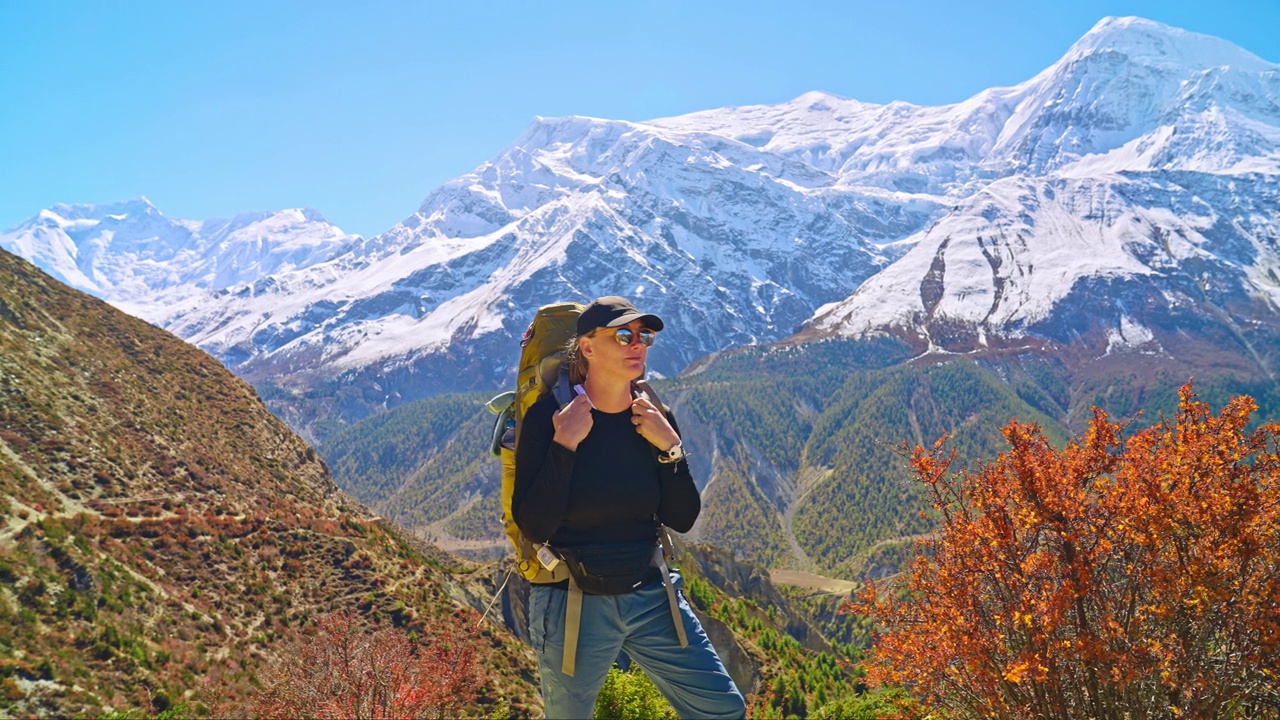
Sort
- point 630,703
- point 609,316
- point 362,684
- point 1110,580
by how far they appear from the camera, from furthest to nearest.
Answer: point 630,703
point 362,684
point 1110,580
point 609,316

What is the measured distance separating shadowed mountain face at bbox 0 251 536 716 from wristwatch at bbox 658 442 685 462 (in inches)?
968

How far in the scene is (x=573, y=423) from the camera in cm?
512

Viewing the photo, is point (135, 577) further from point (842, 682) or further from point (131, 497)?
point (842, 682)

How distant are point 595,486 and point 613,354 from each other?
0.93 m

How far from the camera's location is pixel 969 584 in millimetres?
9375

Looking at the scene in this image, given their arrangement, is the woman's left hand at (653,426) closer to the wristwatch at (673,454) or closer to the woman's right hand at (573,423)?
the wristwatch at (673,454)

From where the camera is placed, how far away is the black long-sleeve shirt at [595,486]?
200 inches

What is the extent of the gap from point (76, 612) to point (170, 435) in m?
17.9

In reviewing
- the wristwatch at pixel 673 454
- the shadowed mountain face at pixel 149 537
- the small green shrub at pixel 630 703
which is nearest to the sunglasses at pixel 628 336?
the wristwatch at pixel 673 454

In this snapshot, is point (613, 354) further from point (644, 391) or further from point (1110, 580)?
point (1110, 580)

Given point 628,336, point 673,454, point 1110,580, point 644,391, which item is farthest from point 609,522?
point 1110,580

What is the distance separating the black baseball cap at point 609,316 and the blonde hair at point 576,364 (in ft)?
0.69

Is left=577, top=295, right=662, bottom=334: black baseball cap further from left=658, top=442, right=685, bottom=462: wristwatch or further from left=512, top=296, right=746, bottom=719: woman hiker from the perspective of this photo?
left=658, top=442, right=685, bottom=462: wristwatch

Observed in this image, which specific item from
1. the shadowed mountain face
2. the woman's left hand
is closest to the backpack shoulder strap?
the woman's left hand
